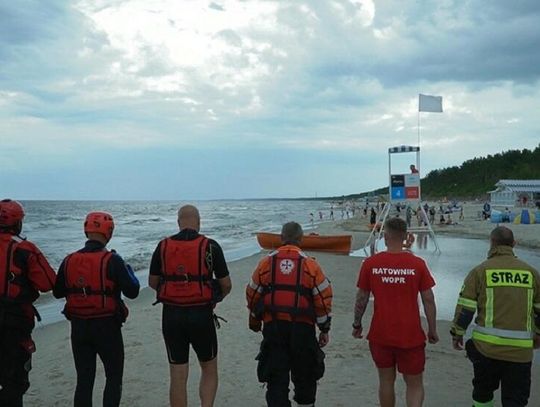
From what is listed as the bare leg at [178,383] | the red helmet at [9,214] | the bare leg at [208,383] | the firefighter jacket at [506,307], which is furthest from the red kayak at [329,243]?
the red helmet at [9,214]

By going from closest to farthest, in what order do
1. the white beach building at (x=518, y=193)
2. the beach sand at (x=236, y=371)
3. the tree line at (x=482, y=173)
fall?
the beach sand at (x=236, y=371) → the white beach building at (x=518, y=193) → the tree line at (x=482, y=173)

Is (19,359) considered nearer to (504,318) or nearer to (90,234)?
(90,234)

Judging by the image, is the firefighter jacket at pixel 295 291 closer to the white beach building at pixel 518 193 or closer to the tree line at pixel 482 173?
the white beach building at pixel 518 193

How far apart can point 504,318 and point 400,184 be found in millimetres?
12927

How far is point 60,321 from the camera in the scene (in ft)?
31.6

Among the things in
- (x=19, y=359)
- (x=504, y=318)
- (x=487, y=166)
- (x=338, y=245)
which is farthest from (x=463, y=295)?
(x=487, y=166)

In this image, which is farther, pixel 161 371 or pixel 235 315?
pixel 235 315

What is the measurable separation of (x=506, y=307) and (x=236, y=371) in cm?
332

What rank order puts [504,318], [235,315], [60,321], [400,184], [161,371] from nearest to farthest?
[504,318], [161,371], [235,315], [60,321], [400,184]

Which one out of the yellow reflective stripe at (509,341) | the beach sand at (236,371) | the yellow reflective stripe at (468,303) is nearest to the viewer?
the yellow reflective stripe at (509,341)

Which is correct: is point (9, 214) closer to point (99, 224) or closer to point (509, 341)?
point (99, 224)

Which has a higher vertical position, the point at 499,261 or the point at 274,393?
the point at 499,261

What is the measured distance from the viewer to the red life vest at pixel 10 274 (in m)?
3.90

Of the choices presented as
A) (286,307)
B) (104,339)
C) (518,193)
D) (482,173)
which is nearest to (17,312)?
(104,339)
